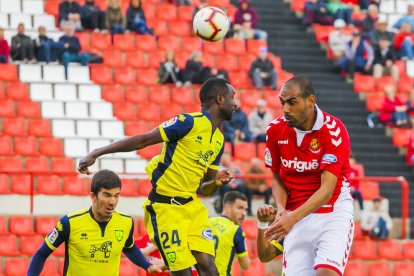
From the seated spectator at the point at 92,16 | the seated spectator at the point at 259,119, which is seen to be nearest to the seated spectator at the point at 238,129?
the seated spectator at the point at 259,119

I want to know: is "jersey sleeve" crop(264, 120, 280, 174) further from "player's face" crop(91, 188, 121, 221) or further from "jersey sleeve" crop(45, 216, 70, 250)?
"jersey sleeve" crop(45, 216, 70, 250)

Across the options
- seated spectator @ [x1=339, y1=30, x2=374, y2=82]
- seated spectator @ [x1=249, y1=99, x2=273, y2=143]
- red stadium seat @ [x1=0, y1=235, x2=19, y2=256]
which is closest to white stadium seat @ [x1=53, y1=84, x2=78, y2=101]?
seated spectator @ [x1=249, y1=99, x2=273, y2=143]

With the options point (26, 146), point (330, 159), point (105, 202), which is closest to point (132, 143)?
point (105, 202)

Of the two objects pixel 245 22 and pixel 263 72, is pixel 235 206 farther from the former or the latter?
pixel 245 22

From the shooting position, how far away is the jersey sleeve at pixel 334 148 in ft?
31.8

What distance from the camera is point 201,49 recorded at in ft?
80.4

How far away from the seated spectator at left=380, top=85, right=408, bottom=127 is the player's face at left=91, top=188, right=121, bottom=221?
44.7 ft

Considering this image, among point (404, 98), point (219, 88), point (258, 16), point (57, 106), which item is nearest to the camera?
point (219, 88)

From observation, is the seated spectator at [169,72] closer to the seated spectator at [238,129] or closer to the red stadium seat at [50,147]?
the seated spectator at [238,129]

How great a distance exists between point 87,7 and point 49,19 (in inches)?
30.3

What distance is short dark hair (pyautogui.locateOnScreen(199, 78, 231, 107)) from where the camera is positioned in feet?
35.7

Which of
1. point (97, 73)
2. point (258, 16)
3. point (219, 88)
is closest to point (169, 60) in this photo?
point (97, 73)

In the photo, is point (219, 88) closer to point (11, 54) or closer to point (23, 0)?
point (11, 54)

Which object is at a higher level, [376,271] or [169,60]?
[169,60]
